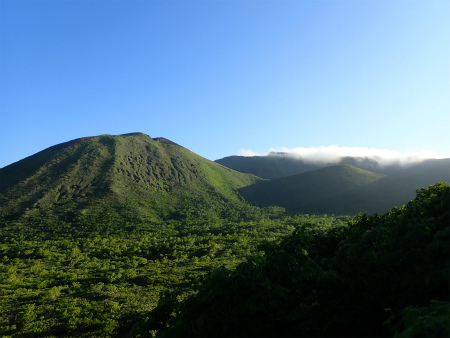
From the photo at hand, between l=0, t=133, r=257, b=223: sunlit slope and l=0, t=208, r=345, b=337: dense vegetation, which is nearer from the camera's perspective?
l=0, t=208, r=345, b=337: dense vegetation

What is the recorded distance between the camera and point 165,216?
7869 centimetres

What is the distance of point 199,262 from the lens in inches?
1383

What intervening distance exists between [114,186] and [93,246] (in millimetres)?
46967

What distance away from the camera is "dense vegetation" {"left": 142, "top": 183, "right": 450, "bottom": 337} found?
19.2 feet

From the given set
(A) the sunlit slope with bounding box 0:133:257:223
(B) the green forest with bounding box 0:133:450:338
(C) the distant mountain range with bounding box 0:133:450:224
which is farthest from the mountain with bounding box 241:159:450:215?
(A) the sunlit slope with bounding box 0:133:257:223

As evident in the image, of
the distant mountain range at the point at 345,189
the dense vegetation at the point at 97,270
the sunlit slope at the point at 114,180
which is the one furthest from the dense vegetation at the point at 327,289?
the distant mountain range at the point at 345,189

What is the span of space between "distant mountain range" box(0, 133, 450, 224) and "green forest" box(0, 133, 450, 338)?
783mm

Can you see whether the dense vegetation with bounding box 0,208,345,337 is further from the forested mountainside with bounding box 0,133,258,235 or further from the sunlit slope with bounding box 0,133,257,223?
the sunlit slope with bounding box 0,133,257,223

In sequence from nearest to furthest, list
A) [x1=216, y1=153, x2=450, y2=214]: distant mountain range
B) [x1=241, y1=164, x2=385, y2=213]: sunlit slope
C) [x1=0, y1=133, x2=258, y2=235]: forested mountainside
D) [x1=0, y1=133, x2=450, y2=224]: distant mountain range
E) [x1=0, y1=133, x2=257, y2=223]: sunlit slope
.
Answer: [x1=0, y1=133, x2=258, y2=235]: forested mountainside < [x1=0, y1=133, x2=450, y2=224]: distant mountain range < [x1=0, y1=133, x2=257, y2=223]: sunlit slope < [x1=216, y1=153, x2=450, y2=214]: distant mountain range < [x1=241, y1=164, x2=385, y2=213]: sunlit slope

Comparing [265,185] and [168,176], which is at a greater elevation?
[168,176]

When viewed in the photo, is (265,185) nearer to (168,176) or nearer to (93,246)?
(168,176)

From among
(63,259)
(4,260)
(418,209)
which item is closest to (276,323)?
(418,209)

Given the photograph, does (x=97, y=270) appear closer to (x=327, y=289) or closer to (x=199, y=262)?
(x=199, y=262)

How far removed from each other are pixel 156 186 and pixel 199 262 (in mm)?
70830
